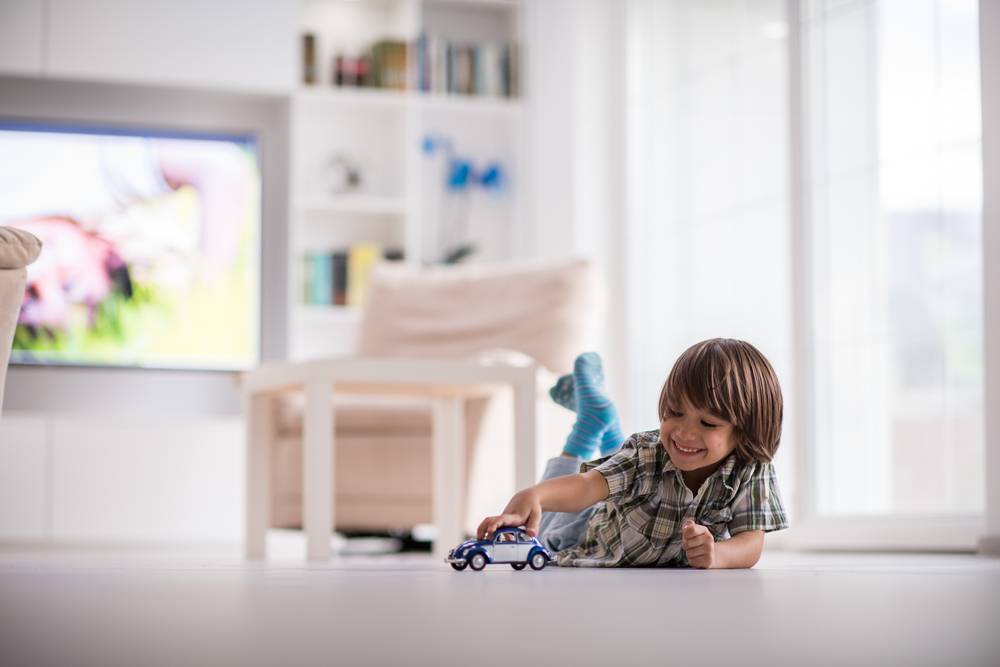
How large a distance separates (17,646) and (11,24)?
4.27 m

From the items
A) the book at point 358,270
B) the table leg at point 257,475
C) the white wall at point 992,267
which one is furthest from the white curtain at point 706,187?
the table leg at point 257,475

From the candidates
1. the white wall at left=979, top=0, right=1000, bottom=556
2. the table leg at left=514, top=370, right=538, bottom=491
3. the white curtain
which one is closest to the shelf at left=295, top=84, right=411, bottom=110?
the white curtain

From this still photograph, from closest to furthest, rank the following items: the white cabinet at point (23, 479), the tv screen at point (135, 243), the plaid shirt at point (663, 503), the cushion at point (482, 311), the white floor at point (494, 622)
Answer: the white floor at point (494, 622) → the plaid shirt at point (663, 503) → the cushion at point (482, 311) → the white cabinet at point (23, 479) → the tv screen at point (135, 243)

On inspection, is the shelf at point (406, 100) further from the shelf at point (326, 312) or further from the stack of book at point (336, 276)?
the shelf at point (326, 312)

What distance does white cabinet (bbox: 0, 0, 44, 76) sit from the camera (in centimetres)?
461

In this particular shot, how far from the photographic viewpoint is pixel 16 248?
189cm

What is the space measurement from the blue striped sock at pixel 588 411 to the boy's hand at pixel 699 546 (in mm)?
370

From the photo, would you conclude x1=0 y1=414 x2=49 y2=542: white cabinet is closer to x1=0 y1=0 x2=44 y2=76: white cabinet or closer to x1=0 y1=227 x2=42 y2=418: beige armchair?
x1=0 y1=0 x2=44 y2=76: white cabinet

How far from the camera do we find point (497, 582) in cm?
132

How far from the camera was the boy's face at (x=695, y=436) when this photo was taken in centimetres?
161

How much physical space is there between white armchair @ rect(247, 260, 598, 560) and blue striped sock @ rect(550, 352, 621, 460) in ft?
3.16

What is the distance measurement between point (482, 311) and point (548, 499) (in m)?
2.27

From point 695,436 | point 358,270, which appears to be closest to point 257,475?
point 695,436

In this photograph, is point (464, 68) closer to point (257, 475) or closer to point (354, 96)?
point (354, 96)
